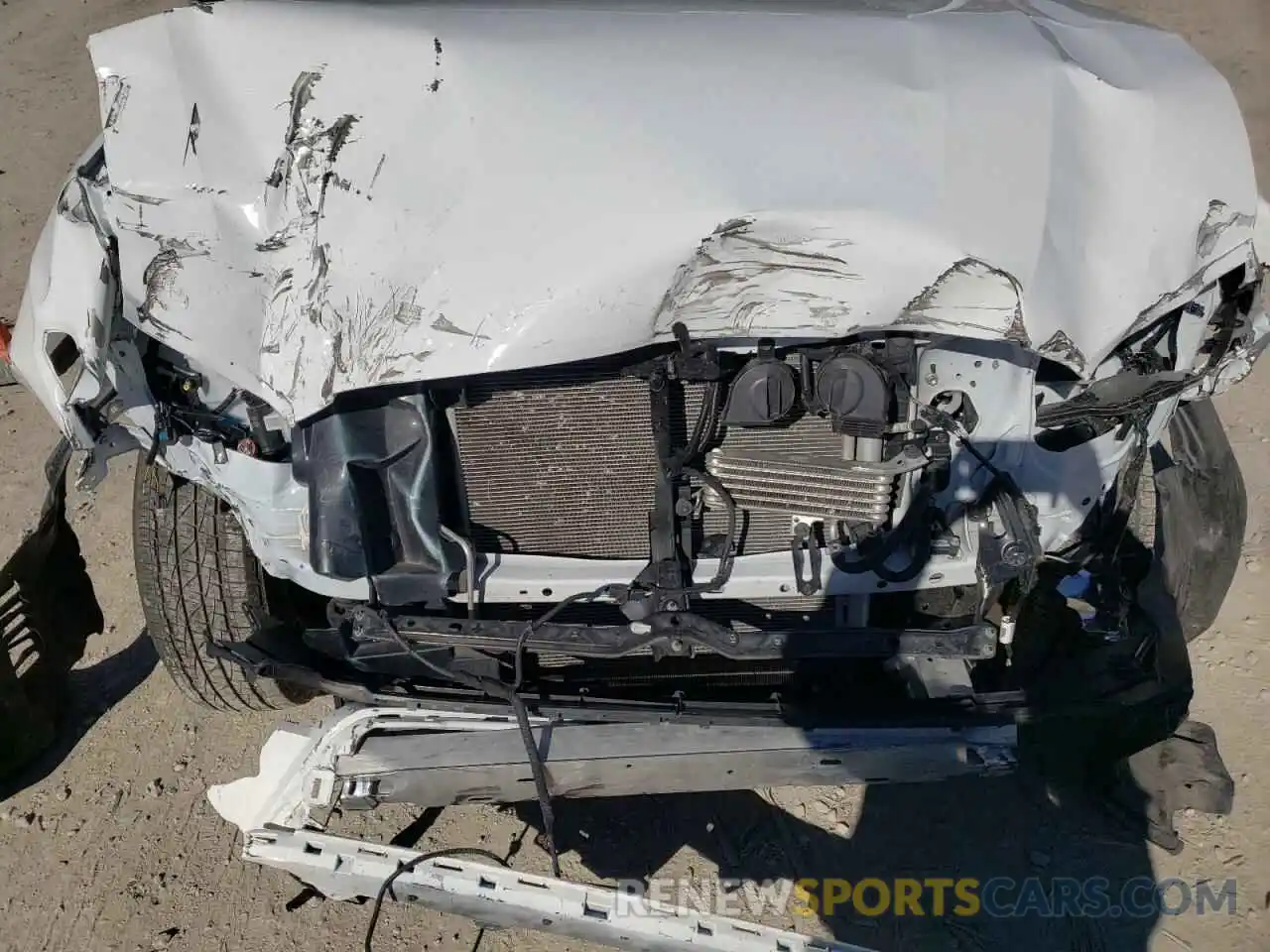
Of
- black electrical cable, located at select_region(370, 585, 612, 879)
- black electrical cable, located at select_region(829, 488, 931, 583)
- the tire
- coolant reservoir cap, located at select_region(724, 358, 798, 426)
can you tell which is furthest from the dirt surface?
coolant reservoir cap, located at select_region(724, 358, 798, 426)

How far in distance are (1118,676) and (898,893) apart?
2.94ft

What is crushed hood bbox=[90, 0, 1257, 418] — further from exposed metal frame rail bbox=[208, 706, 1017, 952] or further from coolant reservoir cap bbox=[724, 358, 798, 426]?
exposed metal frame rail bbox=[208, 706, 1017, 952]

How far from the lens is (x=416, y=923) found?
2.55 meters

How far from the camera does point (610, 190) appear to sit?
1.71m

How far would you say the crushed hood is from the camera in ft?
5.60

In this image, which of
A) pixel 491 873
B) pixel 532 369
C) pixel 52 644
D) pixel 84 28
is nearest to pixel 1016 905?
pixel 491 873

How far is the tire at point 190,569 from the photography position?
2.47 meters

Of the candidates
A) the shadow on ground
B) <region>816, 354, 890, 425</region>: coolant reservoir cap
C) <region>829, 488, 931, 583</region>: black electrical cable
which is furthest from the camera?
the shadow on ground

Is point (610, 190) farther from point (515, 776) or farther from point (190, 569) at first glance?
point (190, 569)

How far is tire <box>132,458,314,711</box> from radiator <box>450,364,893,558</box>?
2.49 ft

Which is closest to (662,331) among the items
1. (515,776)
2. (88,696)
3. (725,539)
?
(725,539)

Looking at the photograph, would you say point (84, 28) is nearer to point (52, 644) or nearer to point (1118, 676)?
point (52, 644)

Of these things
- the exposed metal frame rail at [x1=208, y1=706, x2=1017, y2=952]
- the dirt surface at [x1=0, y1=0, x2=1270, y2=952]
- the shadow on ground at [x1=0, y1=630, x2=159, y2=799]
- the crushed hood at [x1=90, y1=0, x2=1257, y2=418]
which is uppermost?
Result: the crushed hood at [x1=90, y1=0, x2=1257, y2=418]

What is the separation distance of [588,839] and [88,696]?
1.72m
